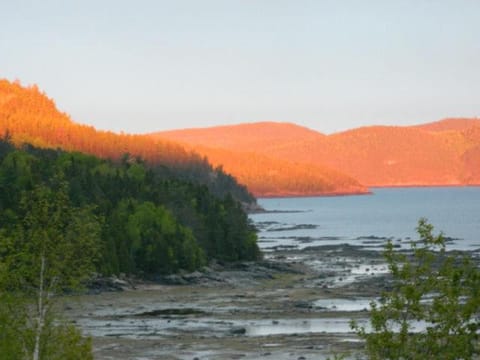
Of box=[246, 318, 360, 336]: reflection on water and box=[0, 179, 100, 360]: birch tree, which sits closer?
box=[0, 179, 100, 360]: birch tree

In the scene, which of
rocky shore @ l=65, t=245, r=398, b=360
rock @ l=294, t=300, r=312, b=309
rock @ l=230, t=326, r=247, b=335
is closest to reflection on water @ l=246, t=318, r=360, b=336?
rocky shore @ l=65, t=245, r=398, b=360

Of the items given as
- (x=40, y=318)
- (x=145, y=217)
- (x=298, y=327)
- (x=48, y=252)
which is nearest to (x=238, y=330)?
(x=298, y=327)

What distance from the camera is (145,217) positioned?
5094 inches

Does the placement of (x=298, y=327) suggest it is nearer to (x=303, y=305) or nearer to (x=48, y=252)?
(x=303, y=305)

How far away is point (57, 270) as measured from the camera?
35062 mm

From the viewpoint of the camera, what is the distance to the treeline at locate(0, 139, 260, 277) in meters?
115

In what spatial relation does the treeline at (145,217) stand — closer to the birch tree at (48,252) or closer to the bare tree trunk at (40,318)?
the birch tree at (48,252)

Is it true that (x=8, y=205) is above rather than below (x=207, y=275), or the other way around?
above

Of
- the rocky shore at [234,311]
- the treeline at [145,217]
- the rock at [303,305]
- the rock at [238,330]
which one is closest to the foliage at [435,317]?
the rocky shore at [234,311]

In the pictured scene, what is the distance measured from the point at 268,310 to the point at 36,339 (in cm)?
4891

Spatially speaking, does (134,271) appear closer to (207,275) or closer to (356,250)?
(207,275)

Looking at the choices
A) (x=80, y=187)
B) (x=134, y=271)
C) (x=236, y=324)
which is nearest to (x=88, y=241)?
(x=236, y=324)

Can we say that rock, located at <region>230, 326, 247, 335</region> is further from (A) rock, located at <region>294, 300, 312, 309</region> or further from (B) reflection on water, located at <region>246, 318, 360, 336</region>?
(A) rock, located at <region>294, 300, 312, 309</region>

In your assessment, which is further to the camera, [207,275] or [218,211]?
[218,211]
